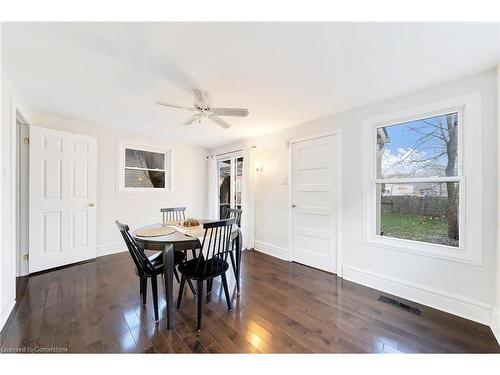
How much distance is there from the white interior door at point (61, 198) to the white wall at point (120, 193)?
0.23 metres

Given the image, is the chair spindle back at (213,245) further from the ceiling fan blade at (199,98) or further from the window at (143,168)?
the window at (143,168)

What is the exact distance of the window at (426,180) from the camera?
6.05 feet

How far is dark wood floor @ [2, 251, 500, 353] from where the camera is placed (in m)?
1.47

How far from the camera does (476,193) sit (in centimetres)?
181

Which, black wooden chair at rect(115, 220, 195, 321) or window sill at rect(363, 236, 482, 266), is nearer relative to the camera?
black wooden chair at rect(115, 220, 195, 321)

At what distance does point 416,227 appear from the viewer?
2.24 metres

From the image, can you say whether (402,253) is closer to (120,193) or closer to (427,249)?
(427,249)

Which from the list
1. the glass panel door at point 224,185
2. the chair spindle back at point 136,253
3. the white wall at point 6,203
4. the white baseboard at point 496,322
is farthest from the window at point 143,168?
the white baseboard at point 496,322

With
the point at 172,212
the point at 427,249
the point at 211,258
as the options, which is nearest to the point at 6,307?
the point at 211,258

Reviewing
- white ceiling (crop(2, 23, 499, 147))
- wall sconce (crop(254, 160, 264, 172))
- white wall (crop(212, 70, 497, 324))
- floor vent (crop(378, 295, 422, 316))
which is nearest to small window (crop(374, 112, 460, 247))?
white wall (crop(212, 70, 497, 324))

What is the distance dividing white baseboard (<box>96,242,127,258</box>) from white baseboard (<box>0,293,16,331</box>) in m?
1.46

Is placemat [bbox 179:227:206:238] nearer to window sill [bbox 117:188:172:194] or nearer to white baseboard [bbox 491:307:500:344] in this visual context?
window sill [bbox 117:188:172:194]

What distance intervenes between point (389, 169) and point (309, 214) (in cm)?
123

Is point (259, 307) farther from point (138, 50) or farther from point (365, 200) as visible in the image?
point (138, 50)
